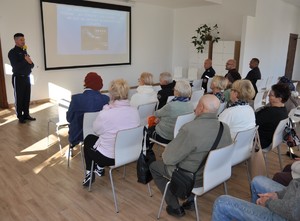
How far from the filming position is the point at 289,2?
1070 centimetres

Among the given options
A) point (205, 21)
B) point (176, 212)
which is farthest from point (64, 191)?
point (205, 21)

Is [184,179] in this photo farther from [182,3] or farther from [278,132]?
[182,3]

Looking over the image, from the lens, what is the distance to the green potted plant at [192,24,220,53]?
9.34 m

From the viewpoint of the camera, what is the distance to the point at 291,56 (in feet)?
41.6

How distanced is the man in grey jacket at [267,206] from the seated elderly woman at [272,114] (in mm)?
1164

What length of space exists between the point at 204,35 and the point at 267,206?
8393 millimetres

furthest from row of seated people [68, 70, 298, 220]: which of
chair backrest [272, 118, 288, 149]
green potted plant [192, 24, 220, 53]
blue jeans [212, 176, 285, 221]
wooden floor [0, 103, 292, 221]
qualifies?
green potted plant [192, 24, 220, 53]

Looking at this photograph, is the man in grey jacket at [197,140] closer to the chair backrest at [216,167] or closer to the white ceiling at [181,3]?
the chair backrest at [216,167]

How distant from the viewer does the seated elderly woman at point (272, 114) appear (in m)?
3.07

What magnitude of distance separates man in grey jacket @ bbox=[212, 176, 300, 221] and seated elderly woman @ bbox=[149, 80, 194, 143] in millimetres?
1337

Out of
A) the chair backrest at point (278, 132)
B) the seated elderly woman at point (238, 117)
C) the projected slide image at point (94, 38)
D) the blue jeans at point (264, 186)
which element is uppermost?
the projected slide image at point (94, 38)

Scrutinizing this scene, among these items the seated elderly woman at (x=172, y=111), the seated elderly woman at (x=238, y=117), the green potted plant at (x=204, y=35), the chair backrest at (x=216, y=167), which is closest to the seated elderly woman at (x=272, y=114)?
the seated elderly woman at (x=238, y=117)

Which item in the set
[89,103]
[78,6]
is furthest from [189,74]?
[89,103]

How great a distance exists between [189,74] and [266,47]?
2.98m
